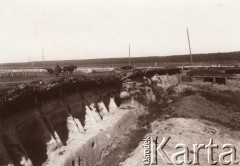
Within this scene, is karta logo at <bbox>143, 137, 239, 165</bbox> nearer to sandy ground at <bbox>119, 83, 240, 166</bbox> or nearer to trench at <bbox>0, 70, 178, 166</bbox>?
sandy ground at <bbox>119, 83, 240, 166</bbox>

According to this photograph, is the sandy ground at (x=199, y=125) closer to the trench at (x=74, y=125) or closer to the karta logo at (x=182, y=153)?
the karta logo at (x=182, y=153)

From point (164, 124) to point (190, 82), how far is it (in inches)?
621

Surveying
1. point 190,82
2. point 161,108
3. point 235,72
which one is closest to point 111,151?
point 161,108

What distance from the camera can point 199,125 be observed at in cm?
1944

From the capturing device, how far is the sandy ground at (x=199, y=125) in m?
15.3

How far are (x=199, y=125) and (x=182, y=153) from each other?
201 inches

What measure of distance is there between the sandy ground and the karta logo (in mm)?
118

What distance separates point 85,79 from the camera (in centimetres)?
1942

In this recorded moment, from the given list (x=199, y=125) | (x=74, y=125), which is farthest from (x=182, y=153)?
(x=74, y=125)

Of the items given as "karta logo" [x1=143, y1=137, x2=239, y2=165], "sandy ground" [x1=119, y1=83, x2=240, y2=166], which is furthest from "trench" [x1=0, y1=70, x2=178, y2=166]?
"karta logo" [x1=143, y1=137, x2=239, y2=165]

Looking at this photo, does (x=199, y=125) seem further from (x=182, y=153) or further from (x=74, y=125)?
(x=74, y=125)

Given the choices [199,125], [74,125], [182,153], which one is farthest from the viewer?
[199,125]

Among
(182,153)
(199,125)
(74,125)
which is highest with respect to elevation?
(74,125)

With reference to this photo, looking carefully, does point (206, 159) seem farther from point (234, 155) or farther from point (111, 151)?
point (111, 151)
